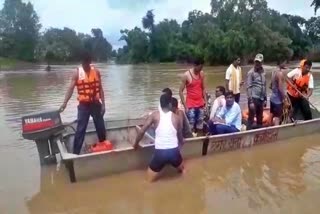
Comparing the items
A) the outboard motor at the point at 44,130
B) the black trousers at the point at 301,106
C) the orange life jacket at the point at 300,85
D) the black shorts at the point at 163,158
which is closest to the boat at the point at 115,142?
the outboard motor at the point at 44,130

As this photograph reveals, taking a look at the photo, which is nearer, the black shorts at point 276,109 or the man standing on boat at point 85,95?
the man standing on boat at point 85,95

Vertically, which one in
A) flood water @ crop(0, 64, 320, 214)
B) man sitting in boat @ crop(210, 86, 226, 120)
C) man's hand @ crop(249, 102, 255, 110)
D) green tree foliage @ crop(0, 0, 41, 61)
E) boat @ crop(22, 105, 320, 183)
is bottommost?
flood water @ crop(0, 64, 320, 214)

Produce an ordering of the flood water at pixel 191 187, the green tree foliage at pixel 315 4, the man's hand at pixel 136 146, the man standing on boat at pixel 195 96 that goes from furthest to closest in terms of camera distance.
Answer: the green tree foliage at pixel 315 4 < the man standing on boat at pixel 195 96 < the man's hand at pixel 136 146 < the flood water at pixel 191 187

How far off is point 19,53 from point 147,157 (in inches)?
3058

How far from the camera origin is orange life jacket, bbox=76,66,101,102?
6434 millimetres

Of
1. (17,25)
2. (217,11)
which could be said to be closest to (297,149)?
(217,11)

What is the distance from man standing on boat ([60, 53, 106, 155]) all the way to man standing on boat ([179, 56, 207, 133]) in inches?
61.2

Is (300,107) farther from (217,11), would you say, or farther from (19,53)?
(19,53)

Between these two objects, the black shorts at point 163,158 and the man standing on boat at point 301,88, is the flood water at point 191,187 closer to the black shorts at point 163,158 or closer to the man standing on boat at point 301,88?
the black shorts at point 163,158

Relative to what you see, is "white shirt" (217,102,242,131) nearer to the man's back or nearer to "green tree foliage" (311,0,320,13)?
the man's back

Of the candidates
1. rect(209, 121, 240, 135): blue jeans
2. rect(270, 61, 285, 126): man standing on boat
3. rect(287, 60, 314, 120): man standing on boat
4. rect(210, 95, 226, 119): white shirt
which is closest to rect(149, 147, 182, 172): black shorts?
rect(209, 121, 240, 135): blue jeans

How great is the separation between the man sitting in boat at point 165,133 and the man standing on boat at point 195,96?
160 cm

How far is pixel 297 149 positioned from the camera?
7.83m

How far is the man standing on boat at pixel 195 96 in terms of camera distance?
24.5 ft
